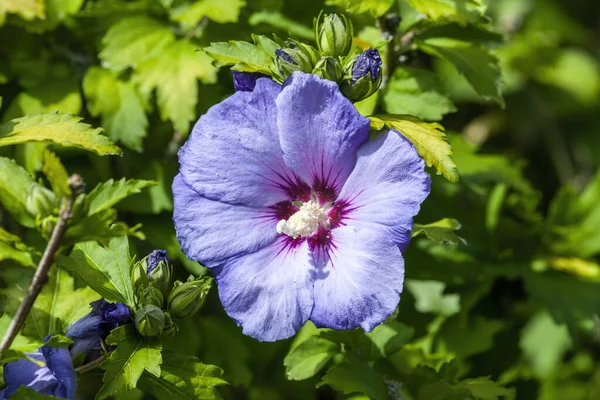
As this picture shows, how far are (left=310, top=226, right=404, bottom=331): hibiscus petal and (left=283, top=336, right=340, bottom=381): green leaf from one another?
0.91 ft

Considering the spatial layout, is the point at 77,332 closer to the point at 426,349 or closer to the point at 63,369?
the point at 63,369

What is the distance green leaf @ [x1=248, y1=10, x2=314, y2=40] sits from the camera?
83.3 inches

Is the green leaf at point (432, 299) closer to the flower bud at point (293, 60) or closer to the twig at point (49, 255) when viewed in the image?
the flower bud at point (293, 60)

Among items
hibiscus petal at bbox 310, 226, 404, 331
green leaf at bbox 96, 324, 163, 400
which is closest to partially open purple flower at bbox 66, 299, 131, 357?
green leaf at bbox 96, 324, 163, 400

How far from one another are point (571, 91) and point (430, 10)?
2349 millimetres

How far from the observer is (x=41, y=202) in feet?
4.23

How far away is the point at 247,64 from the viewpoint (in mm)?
1545

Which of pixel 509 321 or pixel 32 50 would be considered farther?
pixel 509 321

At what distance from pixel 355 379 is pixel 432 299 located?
0.88 metres

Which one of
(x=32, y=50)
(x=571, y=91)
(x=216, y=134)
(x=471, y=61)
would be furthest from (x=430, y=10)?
(x=571, y=91)

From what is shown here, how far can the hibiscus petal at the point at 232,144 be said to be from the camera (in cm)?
149

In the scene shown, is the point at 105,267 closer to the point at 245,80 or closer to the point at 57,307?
the point at 57,307

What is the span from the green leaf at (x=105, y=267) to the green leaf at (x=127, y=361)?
73 mm

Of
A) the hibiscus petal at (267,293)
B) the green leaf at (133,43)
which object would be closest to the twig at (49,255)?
the hibiscus petal at (267,293)
